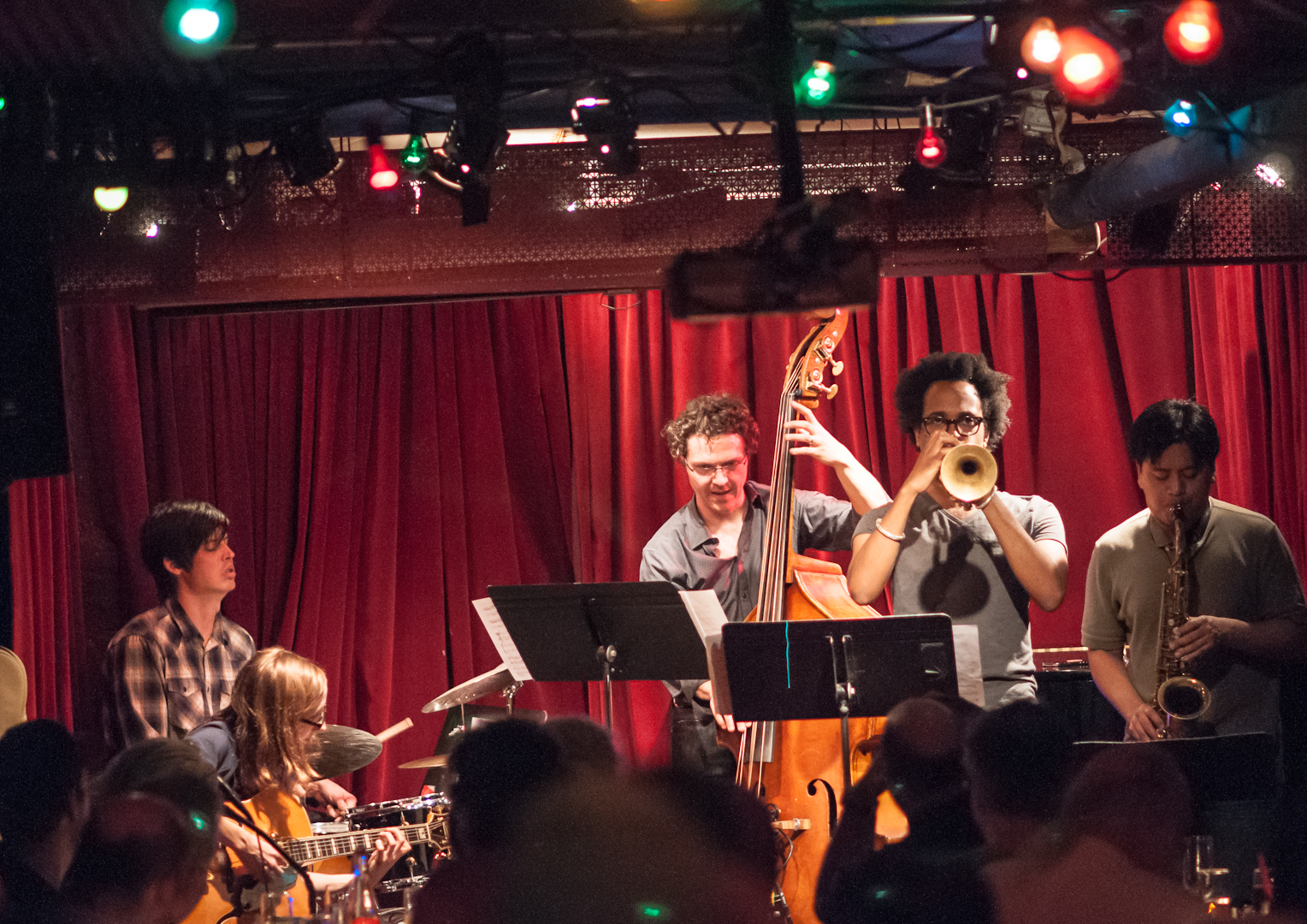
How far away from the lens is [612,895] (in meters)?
1.97

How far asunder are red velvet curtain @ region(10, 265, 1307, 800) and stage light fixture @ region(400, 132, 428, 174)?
124 cm

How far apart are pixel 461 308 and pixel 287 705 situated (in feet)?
8.93

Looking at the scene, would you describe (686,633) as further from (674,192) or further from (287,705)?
(674,192)

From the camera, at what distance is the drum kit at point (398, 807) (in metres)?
3.52

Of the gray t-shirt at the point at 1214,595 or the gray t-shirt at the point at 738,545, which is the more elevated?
the gray t-shirt at the point at 738,545

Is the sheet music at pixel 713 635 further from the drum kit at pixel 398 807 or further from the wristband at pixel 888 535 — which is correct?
the drum kit at pixel 398 807

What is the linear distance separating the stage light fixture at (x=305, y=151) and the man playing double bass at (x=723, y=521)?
64.6 inches

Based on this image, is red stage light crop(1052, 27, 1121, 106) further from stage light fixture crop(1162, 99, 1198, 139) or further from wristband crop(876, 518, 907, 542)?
wristband crop(876, 518, 907, 542)

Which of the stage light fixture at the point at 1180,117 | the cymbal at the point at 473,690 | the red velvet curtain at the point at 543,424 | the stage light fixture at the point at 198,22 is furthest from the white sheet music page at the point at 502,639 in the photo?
the stage light fixture at the point at 1180,117

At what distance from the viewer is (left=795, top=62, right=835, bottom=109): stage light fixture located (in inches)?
171

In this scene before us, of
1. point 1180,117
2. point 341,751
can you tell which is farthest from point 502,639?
point 1180,117

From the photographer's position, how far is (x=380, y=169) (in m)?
4.83

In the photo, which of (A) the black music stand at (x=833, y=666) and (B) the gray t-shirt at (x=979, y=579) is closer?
(A) the black music stand at (x=833, y=666)

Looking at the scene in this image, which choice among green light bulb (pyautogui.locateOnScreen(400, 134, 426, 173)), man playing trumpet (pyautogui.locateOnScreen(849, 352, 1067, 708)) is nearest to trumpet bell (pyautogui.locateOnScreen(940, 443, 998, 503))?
man playing trumpet (pyautogui.locateOnScreen(849, 352, 1067, 708))
